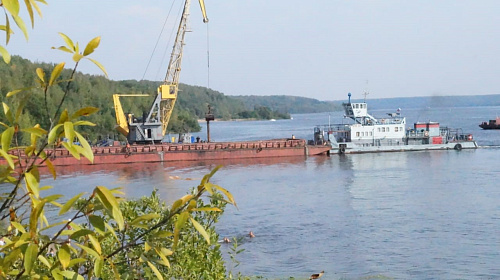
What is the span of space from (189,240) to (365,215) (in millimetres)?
19341

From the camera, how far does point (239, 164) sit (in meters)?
46.7

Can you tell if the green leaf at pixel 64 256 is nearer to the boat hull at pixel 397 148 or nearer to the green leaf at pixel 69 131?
the green leaf at pixel 69 131

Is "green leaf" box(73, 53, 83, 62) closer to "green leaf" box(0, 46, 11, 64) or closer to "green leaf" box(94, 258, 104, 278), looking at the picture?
"green leaf" box(0, 46, 11, 64)

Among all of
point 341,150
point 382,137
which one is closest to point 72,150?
point 341,150

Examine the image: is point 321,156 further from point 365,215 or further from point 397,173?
point 365,215

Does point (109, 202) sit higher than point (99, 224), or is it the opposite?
point (109, 202)

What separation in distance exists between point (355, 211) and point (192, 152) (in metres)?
24.2

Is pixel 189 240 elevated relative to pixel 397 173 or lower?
elevated

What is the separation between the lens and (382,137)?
53031mm

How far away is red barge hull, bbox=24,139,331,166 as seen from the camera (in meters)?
48.2

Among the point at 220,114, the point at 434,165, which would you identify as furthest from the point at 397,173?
the point at 220,114

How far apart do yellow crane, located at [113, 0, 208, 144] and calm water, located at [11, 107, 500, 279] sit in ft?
18.6

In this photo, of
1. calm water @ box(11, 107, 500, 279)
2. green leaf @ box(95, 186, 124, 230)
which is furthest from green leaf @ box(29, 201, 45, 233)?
calm water @ box(11, 107, 500, 279)

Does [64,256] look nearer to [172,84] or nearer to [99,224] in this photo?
[99,224]
